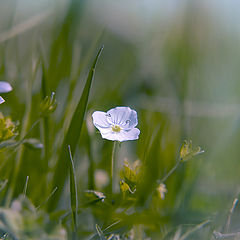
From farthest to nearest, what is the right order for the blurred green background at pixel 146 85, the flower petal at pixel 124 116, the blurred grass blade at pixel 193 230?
the blurred green background at pixel 146 85
the flower petal at pixel 124 116
the blurred grass blade at pixel 193 230

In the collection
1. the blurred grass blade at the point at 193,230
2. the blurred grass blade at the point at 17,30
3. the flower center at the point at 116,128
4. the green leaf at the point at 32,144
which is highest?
the blurred grass blade at the point at 17,30

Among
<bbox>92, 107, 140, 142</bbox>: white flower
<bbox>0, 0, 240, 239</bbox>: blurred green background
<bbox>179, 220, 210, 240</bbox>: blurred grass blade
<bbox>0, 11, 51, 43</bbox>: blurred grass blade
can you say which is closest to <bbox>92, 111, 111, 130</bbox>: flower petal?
<bbox>92, 107, 140, 142</bbox>: white flower

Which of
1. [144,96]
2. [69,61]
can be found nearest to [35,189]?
[69,61]

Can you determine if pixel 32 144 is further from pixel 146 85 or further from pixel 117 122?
pixel 146 85

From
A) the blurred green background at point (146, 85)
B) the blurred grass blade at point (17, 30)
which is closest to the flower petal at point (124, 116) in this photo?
the blurred green background at point (146, 85)

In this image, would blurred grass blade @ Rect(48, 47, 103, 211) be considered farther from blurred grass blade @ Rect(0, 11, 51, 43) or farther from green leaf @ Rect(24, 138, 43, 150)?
blurred grass blade @ Rect(0, 11, 51, 43)

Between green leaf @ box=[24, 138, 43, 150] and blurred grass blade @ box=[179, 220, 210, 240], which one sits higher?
green leaf @ box=[24, 138, 43, 150]

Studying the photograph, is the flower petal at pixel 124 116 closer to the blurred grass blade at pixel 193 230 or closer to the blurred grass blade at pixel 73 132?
the blurred grass blade at pixel 73 132
